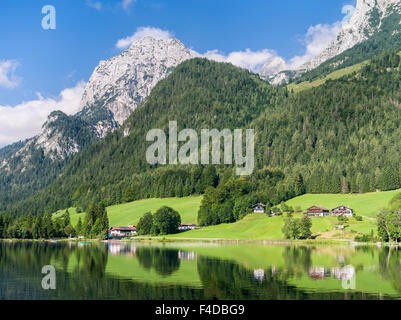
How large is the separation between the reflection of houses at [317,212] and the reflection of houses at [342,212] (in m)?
2.58

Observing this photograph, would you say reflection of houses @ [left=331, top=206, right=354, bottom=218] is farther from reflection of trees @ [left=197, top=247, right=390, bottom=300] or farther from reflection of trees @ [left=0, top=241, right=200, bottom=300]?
reflection of trees @ [left=0, top=241, right=200, bottom=300]

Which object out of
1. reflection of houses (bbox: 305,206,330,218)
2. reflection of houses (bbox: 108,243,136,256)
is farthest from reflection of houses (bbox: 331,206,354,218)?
reflection of houses (bbox: 108,243,136,256)

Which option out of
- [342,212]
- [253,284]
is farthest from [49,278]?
[342,212]

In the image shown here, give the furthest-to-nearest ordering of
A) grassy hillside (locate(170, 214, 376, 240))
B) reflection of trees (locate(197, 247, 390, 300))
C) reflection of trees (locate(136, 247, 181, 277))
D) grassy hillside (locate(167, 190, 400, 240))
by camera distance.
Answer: grassy hillside (locate(167, 190, 400, 240)), grassy hillside (locate(170, 214, 376, 240)), reflection of trees (locate(136, 247, 181, 277)), reflection of trees (locate(197, 247, 390, 300))

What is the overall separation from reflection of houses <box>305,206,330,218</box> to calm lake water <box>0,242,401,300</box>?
89.4 m

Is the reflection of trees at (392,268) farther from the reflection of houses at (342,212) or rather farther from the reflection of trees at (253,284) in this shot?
the reflection of houses at (342,212)

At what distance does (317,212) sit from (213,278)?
130 meters

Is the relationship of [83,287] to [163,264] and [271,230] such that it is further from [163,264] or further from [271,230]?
[271,230]

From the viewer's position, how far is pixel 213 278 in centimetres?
7156

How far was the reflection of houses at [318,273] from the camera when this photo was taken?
71688mm

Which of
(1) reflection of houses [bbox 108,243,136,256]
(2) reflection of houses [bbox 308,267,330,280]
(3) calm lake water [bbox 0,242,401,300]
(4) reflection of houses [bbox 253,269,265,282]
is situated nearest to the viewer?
(3) calm lake water [bbox 0,242,401,300]

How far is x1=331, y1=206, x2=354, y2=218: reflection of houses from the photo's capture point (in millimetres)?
186375

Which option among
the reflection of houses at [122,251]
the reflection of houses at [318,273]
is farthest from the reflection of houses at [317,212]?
the reflection of houses at [318,273]
